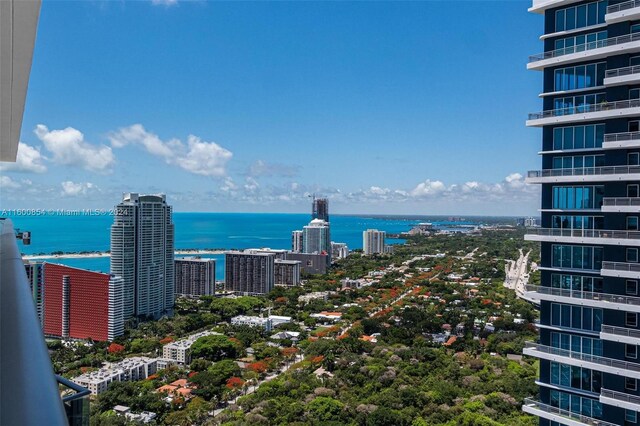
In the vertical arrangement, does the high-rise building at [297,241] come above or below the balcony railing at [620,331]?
below

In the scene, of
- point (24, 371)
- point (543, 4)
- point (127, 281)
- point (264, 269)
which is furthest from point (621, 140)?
point (264, 269)

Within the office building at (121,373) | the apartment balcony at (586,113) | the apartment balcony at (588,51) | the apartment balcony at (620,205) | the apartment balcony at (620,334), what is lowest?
the office building at (121,373)

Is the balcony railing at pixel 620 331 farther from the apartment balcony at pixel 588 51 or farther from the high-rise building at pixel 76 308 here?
the high-rise building at pixel 76 308

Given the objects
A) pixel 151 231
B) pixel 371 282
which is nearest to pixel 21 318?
pixel 151 231

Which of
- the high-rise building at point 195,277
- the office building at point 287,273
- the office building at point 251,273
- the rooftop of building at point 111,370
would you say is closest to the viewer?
the rooftop of building at point 111,370

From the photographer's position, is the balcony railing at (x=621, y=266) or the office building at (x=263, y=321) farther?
the office building at (x=263, y=321)

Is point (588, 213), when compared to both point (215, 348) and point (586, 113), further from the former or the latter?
point (215, 348)

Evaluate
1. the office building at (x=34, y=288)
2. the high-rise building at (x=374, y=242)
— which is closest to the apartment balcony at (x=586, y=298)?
the office building at (x=34, y=288)
